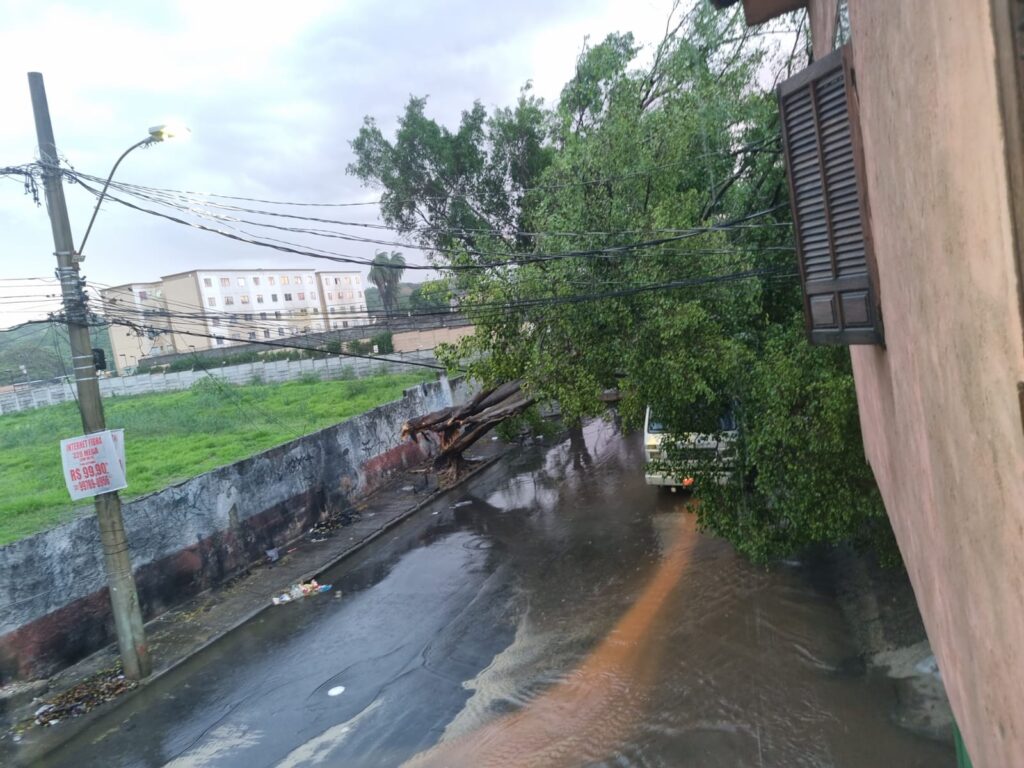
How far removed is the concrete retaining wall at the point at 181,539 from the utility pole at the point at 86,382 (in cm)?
119

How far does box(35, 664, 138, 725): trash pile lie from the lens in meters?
8.38

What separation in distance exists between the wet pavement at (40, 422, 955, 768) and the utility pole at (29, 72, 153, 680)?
80 centimetres

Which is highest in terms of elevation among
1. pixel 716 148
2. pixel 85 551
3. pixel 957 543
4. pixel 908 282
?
pixel 716 148

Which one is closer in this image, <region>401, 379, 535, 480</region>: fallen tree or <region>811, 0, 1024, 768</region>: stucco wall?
<region>811, 0, 1024, 768</region>: stucco wall

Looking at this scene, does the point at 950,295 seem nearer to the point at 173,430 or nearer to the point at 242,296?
the point at 173,430

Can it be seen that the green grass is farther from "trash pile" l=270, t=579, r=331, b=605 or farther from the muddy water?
the muddy water

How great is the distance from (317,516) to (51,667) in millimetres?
6192

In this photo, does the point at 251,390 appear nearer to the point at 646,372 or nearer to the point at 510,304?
the point at 510,304

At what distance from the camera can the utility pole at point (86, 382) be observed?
28.5 ft

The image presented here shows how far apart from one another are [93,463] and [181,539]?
3.30 meters

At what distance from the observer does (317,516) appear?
15.1 metres

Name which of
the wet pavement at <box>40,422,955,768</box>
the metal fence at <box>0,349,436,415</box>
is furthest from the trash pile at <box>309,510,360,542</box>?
the metal fence at <box>0,349,436,415</box>

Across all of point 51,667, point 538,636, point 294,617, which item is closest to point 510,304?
point 538,636

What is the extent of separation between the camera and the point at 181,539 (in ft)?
38.1
